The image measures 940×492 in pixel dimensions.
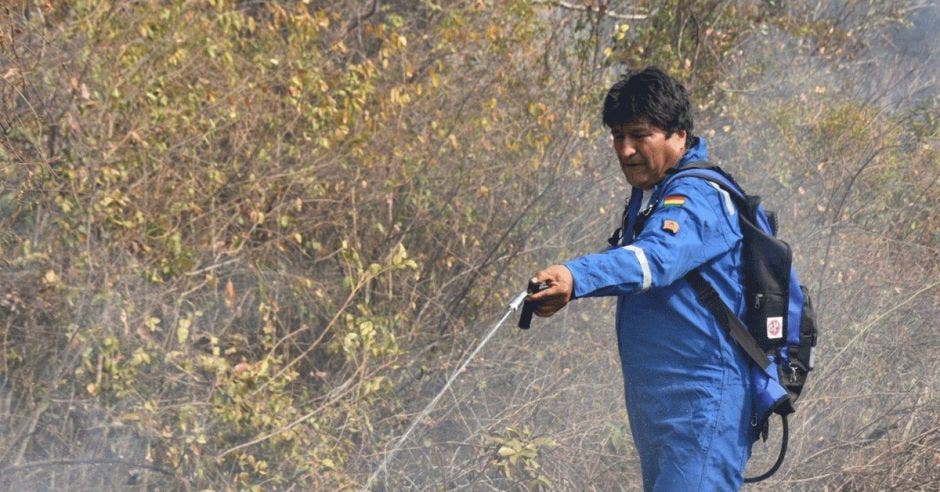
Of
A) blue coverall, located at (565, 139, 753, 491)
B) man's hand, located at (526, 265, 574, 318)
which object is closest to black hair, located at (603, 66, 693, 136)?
blue coverall, located at (565, 139, 753, 491)

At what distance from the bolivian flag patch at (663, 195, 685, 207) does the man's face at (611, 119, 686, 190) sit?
230mm

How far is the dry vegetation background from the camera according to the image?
447 centimetres

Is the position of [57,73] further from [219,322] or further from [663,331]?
[663,331]

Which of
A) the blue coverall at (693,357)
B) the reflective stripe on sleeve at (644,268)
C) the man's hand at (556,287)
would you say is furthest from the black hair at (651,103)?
the man's hand at (556,287)

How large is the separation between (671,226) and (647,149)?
1.27 ft

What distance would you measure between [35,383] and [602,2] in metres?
4.05

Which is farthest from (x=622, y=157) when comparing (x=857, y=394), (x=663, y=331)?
(x=857, y=394)

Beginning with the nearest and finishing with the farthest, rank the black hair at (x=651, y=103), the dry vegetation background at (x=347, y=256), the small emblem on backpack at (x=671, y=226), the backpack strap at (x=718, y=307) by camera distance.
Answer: the small emblem on backpack at (x=671, y=226) < the backpack strap at (x=718, y=307) < the black hair at (x=651, y=103) < the dry vegetation background at (x=347, y=256)

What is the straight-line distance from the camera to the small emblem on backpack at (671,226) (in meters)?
2.94

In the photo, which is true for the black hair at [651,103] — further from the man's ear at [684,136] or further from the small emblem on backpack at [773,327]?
the small emblem on backpack at [773,327]

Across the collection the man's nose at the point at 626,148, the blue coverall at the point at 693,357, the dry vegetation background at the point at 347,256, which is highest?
the man's nose at the point at 626,148

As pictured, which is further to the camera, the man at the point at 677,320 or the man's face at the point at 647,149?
the man's face at the point at 647,149

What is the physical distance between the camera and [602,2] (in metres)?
6.84

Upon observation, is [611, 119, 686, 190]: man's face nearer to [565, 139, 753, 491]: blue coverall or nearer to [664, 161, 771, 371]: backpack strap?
[565, 139, 753, 491]: blue coverall
